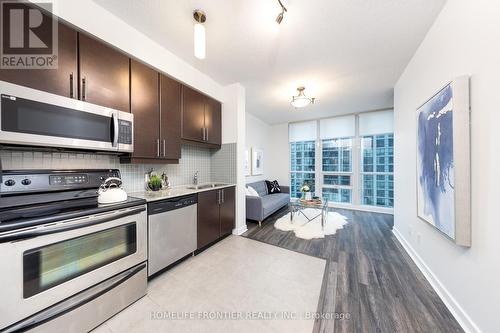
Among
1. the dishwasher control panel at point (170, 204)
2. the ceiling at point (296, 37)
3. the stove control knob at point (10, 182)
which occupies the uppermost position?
the ceiling at point (296, 37)

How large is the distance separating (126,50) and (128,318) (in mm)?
2530

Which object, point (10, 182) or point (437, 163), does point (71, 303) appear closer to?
point (10, 182)

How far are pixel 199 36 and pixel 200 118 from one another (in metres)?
1.38

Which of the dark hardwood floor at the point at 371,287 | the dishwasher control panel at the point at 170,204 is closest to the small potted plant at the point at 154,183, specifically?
the dishwasher control panel at the point at 170,204

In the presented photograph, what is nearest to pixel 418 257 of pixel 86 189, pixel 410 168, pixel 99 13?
pixel 410 168

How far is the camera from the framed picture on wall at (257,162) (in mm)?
5183

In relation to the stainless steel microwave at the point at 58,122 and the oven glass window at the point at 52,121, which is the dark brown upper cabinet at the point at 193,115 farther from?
the oven glass window at the point at 52,121

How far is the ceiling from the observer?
1.66 metres

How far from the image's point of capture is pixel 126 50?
186 cm

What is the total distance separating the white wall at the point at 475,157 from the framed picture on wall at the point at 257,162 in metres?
3.73

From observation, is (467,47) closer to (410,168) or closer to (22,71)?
(410,168)

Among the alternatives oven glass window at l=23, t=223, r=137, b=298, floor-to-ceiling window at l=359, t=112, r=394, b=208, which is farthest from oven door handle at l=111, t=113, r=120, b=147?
floor-to-ceiling window at l=359, t=112, r=394, b=208

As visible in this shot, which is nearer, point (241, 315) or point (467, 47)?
point (467, 47)

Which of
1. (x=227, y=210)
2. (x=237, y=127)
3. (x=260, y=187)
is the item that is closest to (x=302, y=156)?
(x=260, y=187)
